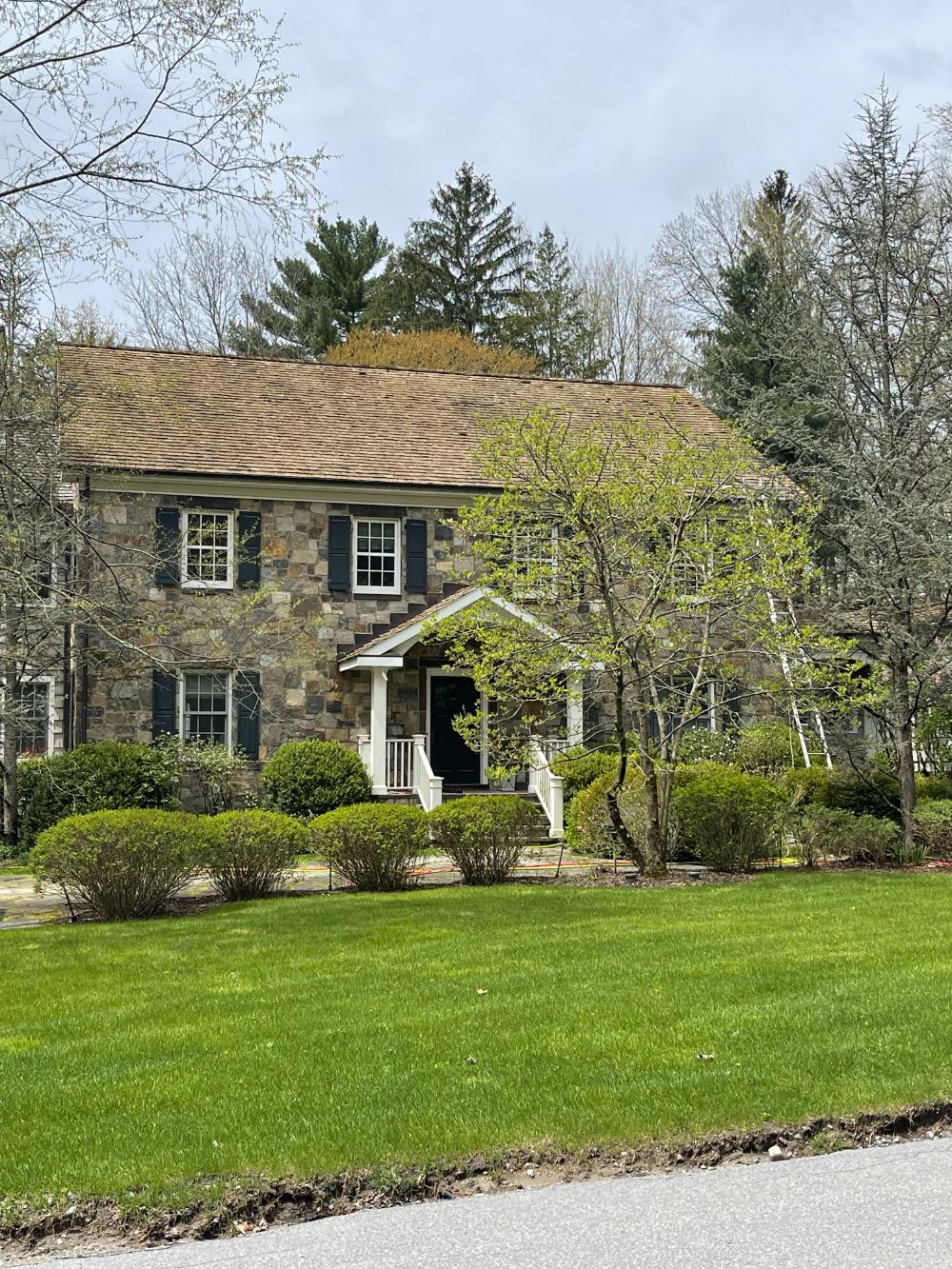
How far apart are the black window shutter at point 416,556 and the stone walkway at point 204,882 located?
5.48 metres

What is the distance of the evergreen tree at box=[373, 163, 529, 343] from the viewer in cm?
3641

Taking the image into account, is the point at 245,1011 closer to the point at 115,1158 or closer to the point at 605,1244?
the point at 115,1158

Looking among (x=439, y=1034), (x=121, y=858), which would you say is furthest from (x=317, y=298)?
(x=439, y=1034)

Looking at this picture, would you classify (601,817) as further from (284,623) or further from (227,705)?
(227,705)

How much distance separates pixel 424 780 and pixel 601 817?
3.70 m

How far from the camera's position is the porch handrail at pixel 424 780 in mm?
17219

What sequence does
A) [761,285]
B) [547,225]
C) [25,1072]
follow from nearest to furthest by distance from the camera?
1. [25,1072]
2. [761,285]
3. [547,225]

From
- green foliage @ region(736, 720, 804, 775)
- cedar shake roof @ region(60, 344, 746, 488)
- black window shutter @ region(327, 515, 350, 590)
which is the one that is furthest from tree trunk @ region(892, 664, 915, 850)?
black window shutter @ region(327, 515, 350, 590)

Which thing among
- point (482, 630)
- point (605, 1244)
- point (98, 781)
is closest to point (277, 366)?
point (98, 781)

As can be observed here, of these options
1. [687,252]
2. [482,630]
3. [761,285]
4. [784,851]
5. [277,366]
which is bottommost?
[784,851]

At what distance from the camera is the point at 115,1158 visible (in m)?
4.45

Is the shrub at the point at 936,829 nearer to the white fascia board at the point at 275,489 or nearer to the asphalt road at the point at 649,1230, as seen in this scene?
the white fascia board at the point at 275,489

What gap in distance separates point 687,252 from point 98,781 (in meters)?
24.4

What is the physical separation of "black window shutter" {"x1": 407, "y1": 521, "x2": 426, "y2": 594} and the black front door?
159 cm
